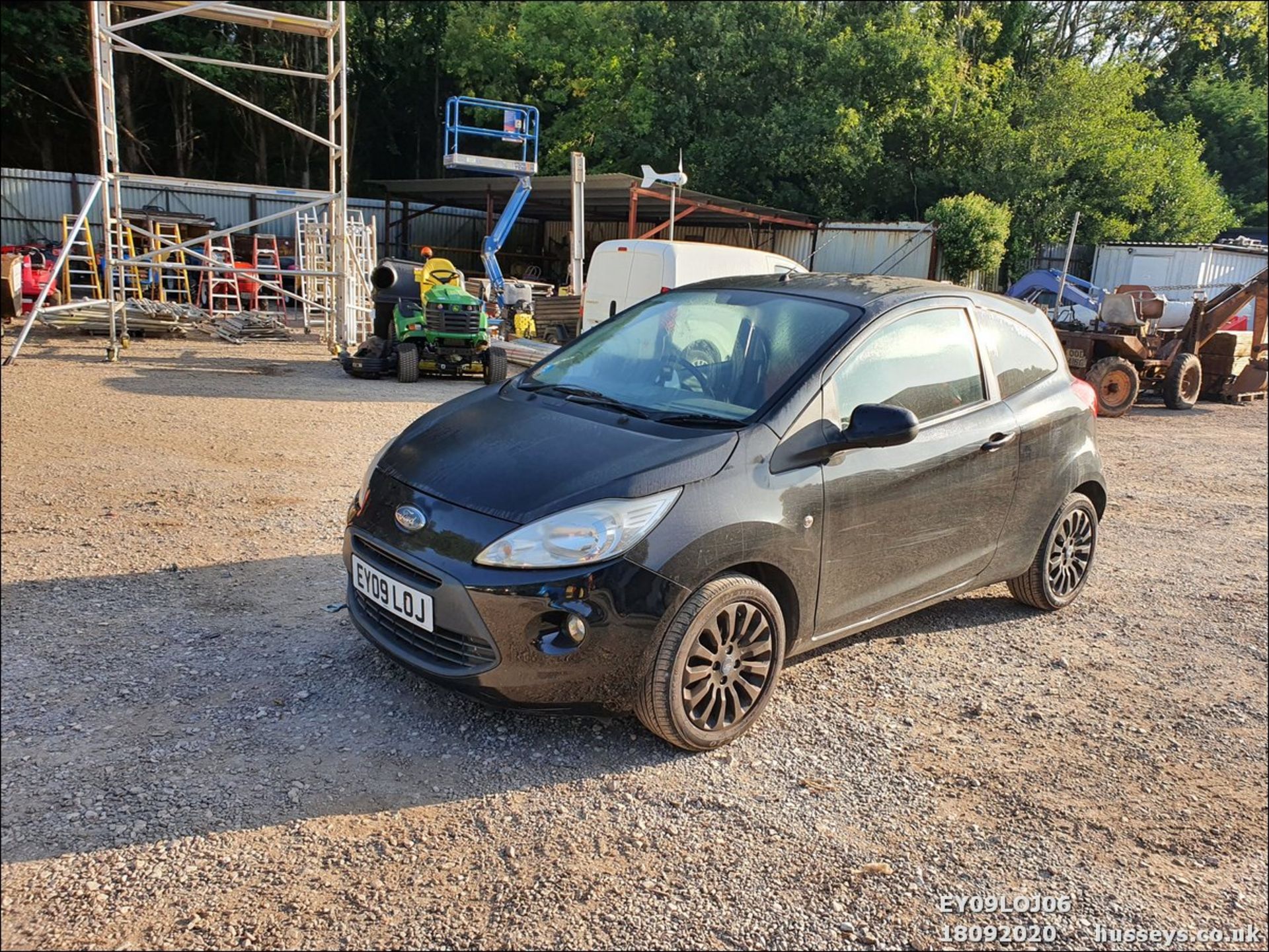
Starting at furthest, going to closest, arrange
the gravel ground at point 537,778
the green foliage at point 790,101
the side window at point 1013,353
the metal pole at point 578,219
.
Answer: the green foliage at point 790,101 < the metal pole at point 578,219 < the side window at point 1013,353 < the gravel ground at point 537,778

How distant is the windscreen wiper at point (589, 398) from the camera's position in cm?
374

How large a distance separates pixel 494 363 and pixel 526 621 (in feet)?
31.4

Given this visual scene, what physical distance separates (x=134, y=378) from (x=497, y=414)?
28.9 feet

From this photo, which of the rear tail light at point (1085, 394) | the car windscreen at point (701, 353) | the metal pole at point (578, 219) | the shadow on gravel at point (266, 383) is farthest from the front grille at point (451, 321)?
the rear tail light at point (1085, 394)

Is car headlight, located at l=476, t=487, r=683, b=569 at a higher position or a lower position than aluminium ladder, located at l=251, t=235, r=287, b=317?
lower

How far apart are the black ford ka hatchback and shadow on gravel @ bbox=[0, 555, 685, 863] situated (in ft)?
0.98

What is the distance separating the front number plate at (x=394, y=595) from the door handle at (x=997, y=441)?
8.39ft

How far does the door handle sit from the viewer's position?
4.19 metres

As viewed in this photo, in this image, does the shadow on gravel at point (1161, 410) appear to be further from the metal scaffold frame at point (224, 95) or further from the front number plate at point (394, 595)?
the front number plate at point (394, 595)

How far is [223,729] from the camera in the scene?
3.17m

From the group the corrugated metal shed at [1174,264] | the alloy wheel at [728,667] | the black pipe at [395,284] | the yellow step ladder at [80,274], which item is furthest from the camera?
the corrugated metal shed at [1174,264]

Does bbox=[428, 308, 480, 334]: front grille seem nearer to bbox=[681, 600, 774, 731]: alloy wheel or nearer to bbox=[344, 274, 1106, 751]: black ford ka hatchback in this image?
bbox=[344, 274, 1106, 751]: black ford ka hatchback

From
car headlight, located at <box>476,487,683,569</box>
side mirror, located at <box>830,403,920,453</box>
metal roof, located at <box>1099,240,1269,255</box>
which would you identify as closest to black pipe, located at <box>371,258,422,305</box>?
side mirror, located at <box>830,403,920,453</box>

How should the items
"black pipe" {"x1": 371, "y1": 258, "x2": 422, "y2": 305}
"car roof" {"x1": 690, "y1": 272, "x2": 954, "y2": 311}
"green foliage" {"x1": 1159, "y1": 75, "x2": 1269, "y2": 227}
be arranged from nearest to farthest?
"car roof" {"x1": 690, "y1": 272, "x2": 954, "y2": 311} → "black pipe" {"x1": 371, "y1": 258, "x2": 422, "y2": 305} → "green foliage" {"x1": 1159, "y1": 75, "x2": 1269, "y2": 227}
